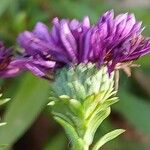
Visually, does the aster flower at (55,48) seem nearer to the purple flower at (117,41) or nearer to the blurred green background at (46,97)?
the purple flower at (117,41)

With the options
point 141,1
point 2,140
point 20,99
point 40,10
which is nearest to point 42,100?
point 20,99

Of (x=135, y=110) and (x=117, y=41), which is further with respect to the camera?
(x=135, y=110)

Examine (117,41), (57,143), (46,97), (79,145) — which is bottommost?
(57,143)

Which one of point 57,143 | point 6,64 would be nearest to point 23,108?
point 57,143

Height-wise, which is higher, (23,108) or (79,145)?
(79,145)

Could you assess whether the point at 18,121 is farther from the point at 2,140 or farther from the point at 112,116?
the point at 112,116

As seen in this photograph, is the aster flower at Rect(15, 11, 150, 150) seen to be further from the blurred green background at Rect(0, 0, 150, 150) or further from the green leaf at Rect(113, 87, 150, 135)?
the green leaf at Rect(113, 87, 150, 135)

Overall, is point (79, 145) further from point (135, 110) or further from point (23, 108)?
point (135, 110)
